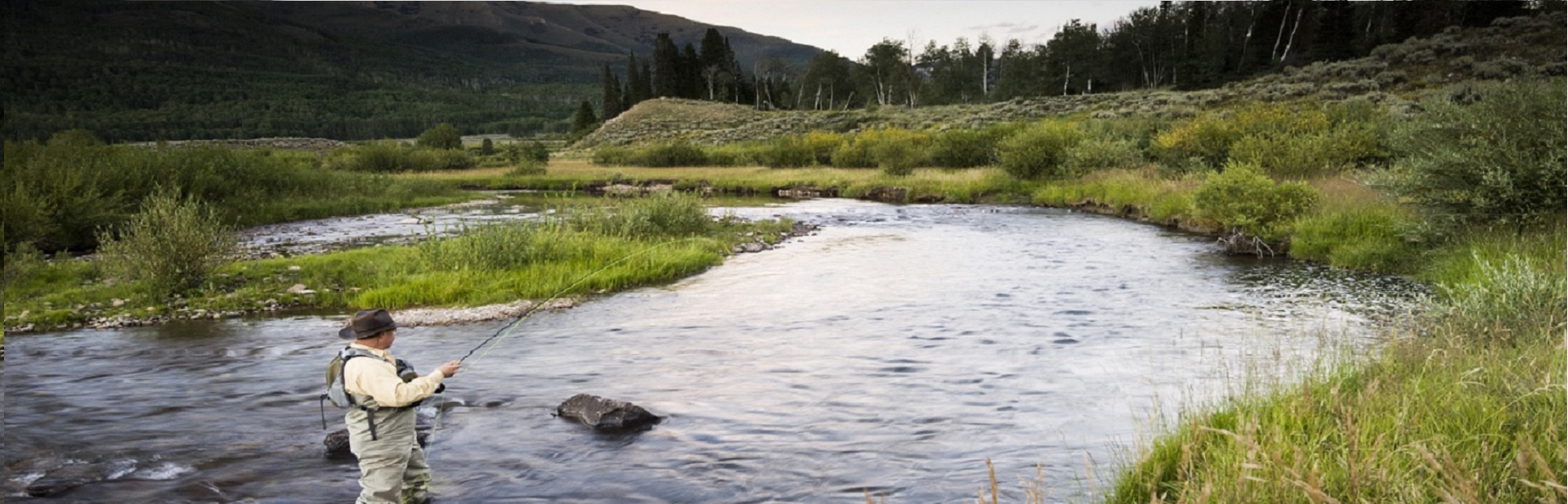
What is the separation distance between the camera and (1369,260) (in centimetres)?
1759

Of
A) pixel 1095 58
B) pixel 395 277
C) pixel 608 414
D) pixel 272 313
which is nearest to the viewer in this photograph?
pixel 608 414

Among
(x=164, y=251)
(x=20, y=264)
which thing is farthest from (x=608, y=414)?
(x=20, y=264)

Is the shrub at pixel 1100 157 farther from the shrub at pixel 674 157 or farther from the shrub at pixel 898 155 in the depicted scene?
the shrub at pixel 674 157

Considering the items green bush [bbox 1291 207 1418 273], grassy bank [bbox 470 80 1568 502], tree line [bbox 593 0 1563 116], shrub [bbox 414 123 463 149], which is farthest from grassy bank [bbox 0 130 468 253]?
tree line [bbox 593 0 1563 116]

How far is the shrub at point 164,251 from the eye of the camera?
50.6 feet

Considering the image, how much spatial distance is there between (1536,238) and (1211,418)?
1077cm

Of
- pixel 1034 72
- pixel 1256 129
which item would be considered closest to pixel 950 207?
pixel 1256 129

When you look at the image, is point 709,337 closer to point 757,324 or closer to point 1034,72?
point 757,324

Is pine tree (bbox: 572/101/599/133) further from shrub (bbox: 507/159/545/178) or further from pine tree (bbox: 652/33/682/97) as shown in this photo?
shrub (bbox: 507/159/545/178)

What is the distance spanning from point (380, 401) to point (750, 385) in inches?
202

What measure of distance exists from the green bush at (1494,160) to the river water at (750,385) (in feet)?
5.53

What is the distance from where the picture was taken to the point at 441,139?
86250 millimetres

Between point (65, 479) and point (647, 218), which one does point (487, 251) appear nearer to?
point (647, 218)

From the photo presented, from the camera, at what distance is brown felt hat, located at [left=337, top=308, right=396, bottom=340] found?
6094mm
